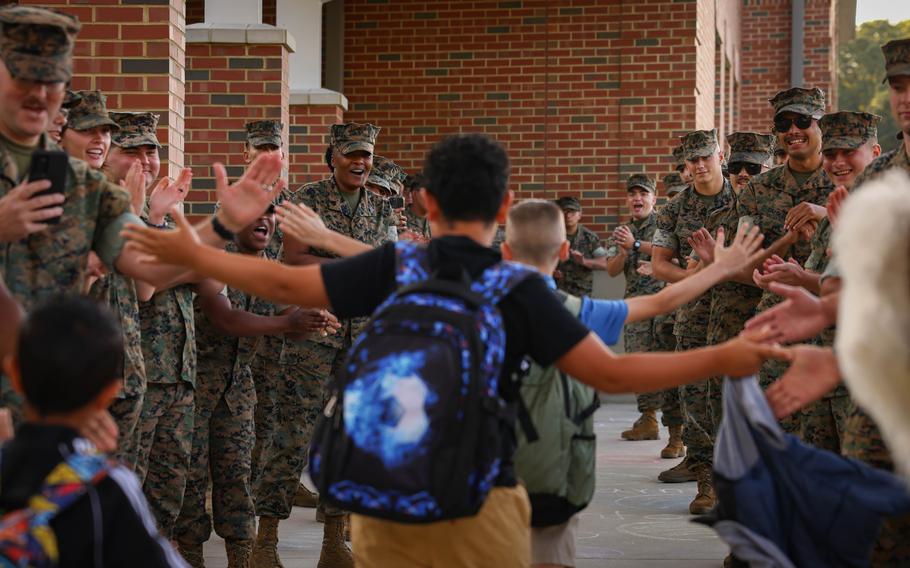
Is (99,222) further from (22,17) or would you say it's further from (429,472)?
(429,472)

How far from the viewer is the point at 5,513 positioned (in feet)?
9.66

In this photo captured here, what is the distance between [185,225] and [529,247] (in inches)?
53.9

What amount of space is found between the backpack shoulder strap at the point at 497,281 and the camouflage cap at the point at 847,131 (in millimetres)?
3589

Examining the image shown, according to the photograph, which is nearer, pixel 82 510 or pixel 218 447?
pixel 82 510

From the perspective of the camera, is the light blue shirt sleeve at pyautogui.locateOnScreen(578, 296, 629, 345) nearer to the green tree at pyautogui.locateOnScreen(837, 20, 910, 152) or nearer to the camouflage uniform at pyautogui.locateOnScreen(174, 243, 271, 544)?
the camouflage uniform at pyautogui.locateOnScreen(174, 243, 271, 544)

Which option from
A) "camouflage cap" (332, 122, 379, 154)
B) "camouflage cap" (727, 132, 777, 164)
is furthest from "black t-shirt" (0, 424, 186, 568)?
"camouflage cap" (727, 132, 777, 164)

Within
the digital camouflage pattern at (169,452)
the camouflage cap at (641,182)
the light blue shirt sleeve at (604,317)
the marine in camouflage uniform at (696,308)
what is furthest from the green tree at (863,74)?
the light blue shirt sleeve at (604,317)

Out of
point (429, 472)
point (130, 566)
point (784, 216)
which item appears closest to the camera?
point (130, 566)

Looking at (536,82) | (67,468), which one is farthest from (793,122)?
(536,82)

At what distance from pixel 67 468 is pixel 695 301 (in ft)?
22.2

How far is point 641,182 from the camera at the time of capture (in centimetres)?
1412

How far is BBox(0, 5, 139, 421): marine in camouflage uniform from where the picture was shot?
4152mm

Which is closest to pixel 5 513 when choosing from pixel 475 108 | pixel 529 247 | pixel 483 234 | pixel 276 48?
pixel 483 234

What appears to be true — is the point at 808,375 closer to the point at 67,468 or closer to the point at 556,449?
the point at 556,449
